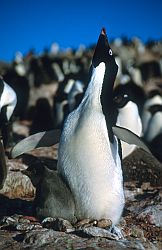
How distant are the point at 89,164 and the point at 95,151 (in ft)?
0.51

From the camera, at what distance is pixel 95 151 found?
5.19 meters

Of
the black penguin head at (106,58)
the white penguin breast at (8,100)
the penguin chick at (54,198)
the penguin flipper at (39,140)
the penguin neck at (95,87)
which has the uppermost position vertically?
the white penguin breast at (8,100)

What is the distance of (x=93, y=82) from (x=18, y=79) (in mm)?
11373


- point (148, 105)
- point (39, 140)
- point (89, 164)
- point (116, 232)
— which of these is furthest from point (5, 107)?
point (116, 232)

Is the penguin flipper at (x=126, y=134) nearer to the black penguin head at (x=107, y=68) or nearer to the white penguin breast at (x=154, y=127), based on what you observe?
the black penguin head at (x=107, y=68)

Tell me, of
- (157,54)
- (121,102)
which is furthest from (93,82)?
(157,54)

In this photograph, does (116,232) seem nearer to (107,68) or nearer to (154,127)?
(107,68)

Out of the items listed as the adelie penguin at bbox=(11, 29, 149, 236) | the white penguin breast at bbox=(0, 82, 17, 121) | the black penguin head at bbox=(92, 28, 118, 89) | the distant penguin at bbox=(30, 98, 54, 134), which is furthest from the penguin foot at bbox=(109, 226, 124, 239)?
the distant penguin at bbox=(30, 98, 54, 134)

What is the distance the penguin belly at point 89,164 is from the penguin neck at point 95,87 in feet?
0.29

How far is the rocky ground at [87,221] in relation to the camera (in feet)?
14.9

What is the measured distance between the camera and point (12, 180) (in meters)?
7.49

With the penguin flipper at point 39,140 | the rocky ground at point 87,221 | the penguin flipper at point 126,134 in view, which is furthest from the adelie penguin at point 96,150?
the penguin flipper at point 39,140

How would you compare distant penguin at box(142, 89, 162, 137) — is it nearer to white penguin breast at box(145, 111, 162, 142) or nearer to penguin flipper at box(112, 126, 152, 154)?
white penguin breast at box(145, 111, 162, 142)

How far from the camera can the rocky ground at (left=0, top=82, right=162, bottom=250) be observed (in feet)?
14.9
